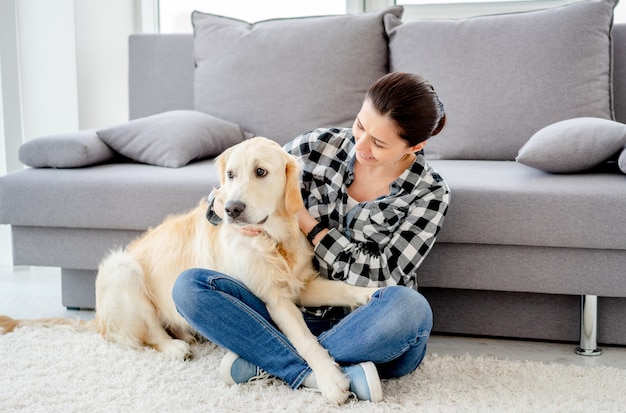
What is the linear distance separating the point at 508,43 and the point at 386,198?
1.29 metres

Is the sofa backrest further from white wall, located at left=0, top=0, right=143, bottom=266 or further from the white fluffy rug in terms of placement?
the white fluffy rug

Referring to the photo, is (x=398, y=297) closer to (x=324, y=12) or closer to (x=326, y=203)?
(x=326, y=203)

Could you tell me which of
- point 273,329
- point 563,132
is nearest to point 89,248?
point 273,329

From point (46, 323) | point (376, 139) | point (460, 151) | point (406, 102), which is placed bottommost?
point (46, 323)

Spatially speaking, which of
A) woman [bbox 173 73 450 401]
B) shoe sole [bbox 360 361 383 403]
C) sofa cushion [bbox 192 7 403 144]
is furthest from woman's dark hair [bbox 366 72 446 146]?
sofa cushion [bbox 192 7 403 144]

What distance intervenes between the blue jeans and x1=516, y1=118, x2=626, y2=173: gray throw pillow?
0.84 meters

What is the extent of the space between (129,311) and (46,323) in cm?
42

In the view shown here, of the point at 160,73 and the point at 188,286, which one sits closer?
the point at 188,286

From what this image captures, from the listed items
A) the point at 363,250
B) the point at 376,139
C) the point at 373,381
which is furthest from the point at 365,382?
the point at 376,139

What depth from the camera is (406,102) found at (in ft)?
5.83

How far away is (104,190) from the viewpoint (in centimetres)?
246

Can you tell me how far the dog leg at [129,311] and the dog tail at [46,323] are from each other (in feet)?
0.48

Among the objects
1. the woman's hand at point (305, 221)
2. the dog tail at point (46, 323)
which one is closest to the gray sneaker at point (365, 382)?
the woman's hand at point (305, 221)

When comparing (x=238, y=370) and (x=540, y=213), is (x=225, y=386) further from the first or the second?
(x=540, y=213)
